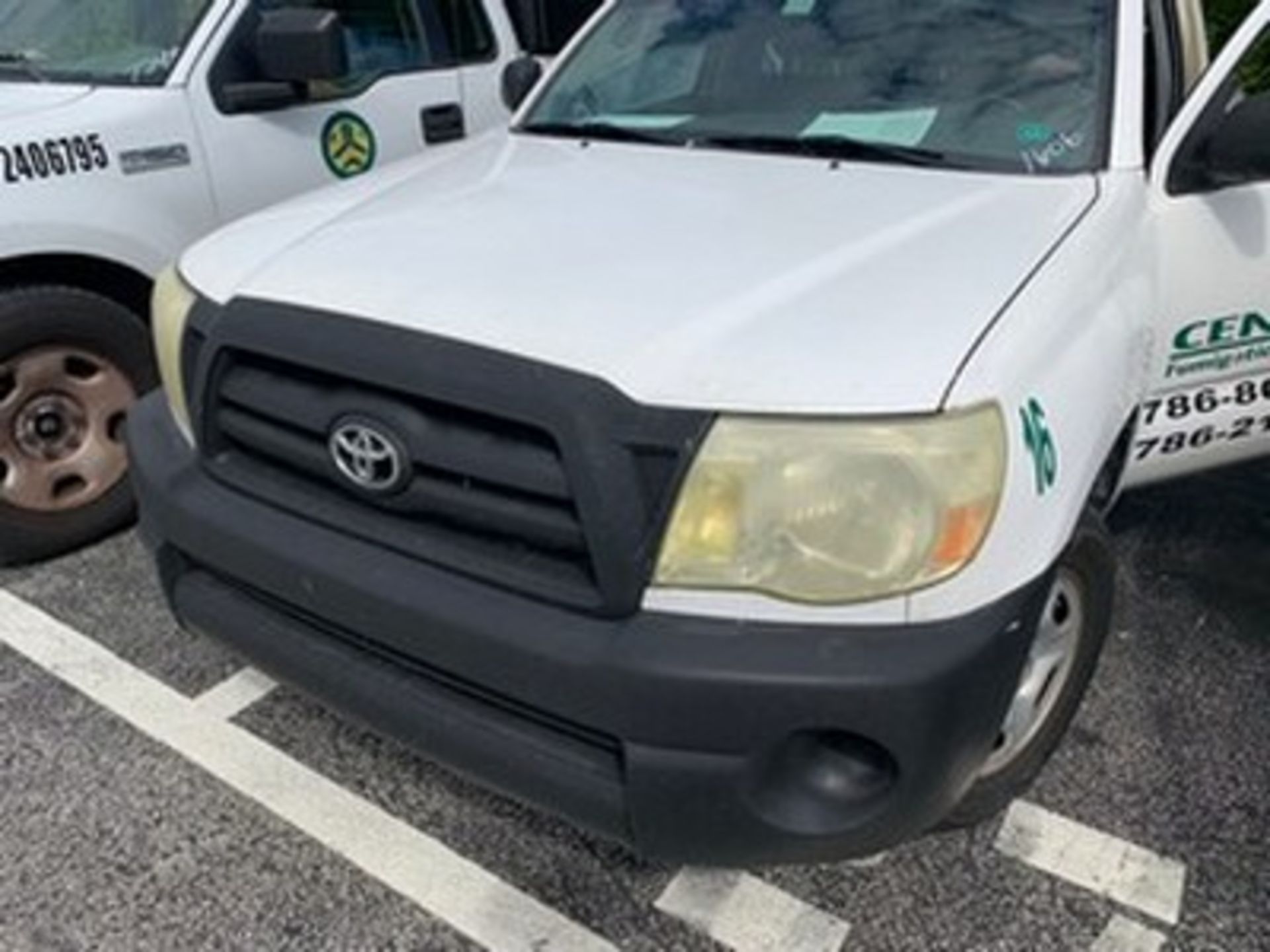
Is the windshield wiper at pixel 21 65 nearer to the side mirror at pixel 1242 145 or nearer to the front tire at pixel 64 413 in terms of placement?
the front tire at pixel 64 413

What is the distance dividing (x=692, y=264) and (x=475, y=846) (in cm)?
124

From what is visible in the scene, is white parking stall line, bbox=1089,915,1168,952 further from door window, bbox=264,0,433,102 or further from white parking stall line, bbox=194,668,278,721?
door window, bbox=264,0,433,102

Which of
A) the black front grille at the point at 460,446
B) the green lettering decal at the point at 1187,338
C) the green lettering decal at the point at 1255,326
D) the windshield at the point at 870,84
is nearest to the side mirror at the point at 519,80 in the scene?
the windshield at the point at 870,84

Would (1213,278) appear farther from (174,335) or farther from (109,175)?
(109,175)

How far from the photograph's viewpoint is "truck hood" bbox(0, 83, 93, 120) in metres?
3.31

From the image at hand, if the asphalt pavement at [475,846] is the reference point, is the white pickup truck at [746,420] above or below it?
above

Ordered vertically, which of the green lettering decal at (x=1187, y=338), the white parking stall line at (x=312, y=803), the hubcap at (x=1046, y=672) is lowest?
the white parking stall line at (x=312, y=803)

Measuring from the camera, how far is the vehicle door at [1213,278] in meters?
2.60

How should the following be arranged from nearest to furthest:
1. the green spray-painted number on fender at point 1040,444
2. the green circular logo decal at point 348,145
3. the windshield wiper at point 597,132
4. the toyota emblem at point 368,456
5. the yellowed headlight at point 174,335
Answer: the green spray-painted number on fender at point 1040,444 < the toyota emblem at point 368,456 < the yellowed headlight at point 174,335 < the windshield wiper at point 597,132 < the green circular logo decal at point 348,145

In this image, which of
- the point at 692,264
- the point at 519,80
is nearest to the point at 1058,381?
the point at 692,264

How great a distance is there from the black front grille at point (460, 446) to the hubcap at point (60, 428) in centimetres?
140

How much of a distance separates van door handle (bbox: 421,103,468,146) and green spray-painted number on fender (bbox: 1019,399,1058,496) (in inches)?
112

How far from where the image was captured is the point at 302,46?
352 centimetres

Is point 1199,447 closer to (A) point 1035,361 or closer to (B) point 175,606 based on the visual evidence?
(A) point 1035,361
